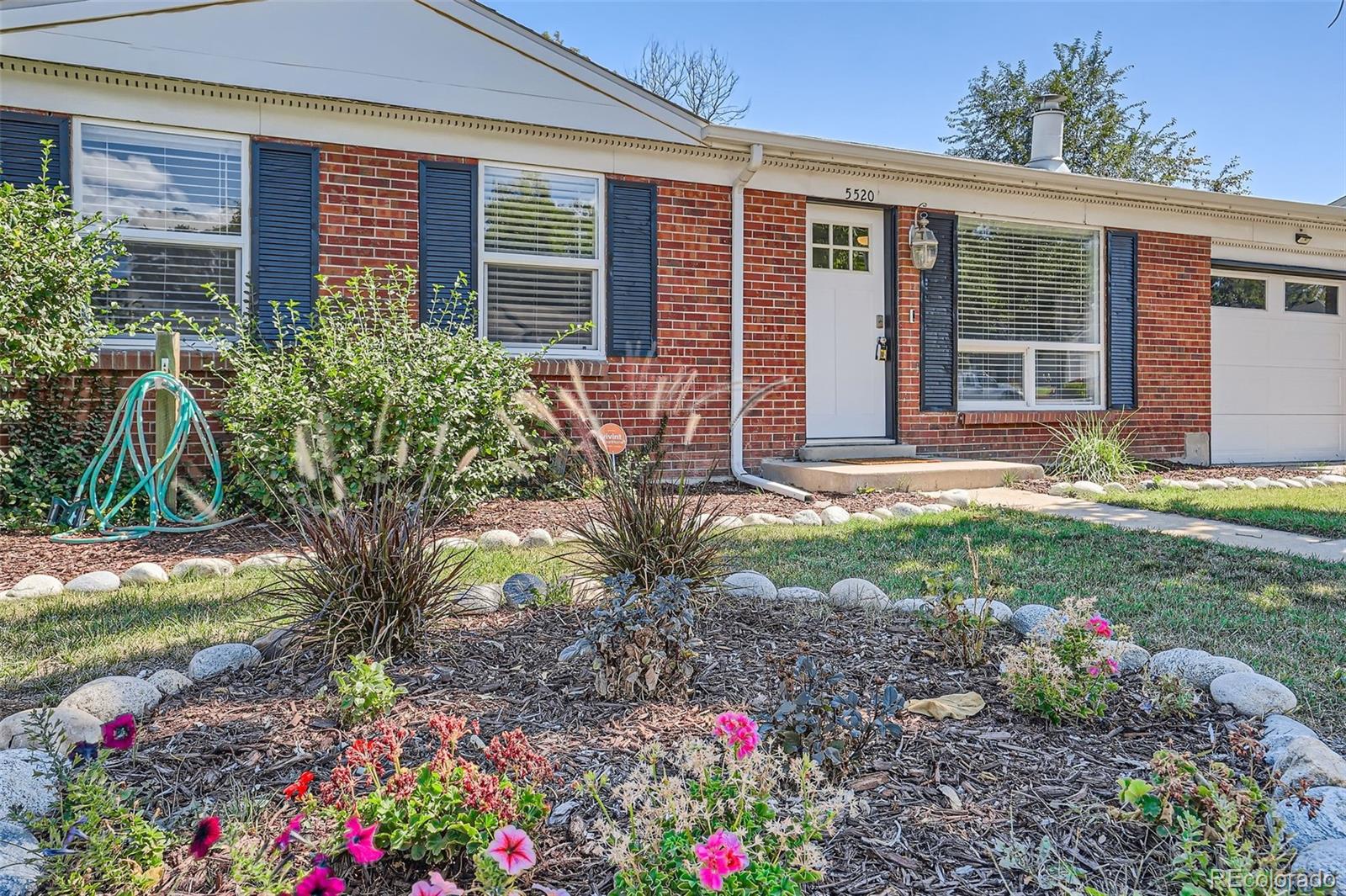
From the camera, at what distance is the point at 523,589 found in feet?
10.2

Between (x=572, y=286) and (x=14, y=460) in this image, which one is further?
(x=572, y=286)

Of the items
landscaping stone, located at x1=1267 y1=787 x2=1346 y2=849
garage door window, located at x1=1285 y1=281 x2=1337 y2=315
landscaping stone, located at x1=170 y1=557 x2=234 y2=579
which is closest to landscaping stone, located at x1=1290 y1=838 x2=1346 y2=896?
landscaping stone, located at x1=1267 y1=787 x2=1346 y2=849

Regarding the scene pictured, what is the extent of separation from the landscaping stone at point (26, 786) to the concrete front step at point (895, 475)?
5.23 metres

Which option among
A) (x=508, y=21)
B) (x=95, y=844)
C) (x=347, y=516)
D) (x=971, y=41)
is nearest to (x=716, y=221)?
(x=508, y=21)

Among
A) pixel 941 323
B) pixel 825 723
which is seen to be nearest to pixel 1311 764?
pixel 825 723

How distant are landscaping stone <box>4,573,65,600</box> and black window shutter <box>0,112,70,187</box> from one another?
9.69 feet

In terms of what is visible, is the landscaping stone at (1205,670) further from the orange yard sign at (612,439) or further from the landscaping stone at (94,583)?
the landscaping stone at (94,583)

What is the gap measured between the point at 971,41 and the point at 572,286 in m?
16.6

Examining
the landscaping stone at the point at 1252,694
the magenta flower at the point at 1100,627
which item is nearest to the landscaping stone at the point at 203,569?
the magenta flower at the point at 1100,627

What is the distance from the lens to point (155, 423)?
212 inches

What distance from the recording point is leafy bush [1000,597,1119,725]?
2.04 metres

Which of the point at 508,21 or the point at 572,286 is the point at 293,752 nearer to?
the point at 572,286

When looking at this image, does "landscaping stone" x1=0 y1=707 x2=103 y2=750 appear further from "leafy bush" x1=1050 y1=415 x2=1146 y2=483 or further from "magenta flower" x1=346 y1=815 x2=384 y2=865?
"leafy bush" x1=1050 y1=415 x2=1146 y2=483

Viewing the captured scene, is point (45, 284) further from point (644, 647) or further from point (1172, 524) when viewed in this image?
point (1172, 524)
